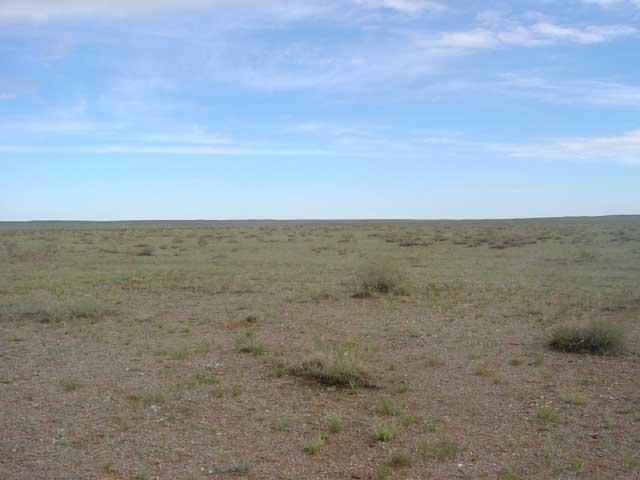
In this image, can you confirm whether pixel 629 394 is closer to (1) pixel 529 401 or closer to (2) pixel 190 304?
(1) pixel 529 401

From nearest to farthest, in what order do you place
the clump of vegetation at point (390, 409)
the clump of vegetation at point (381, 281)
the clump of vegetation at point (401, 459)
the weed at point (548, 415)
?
the clump of vegetation at point (401, 459), the weed at point (548, 415), the clump of vegetation at point (390, 409), the clump of vegetation at point (381, 281)

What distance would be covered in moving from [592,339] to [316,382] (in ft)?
19.4

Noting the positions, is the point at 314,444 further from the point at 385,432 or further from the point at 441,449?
the point at 441,449

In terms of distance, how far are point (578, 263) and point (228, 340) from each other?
73.3 ft

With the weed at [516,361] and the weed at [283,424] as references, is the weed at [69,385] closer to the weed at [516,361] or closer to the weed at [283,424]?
the weed at [283,424]

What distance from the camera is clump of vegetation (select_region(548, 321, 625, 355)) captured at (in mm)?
12672

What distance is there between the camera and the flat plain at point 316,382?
7.45 meters

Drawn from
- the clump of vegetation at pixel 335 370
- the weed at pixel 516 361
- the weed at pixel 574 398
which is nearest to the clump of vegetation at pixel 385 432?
the clump of vegetation at pixel 335 370

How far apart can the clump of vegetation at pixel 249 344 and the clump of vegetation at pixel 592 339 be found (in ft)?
19.7

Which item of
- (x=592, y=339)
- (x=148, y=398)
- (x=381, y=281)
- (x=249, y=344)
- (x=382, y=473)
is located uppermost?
(x=381, y=281)

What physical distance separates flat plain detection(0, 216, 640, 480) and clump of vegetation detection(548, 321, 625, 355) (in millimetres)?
292

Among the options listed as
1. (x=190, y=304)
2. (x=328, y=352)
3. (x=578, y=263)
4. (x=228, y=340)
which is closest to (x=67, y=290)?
(x=190, y=304)

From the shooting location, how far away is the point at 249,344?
43.3ft

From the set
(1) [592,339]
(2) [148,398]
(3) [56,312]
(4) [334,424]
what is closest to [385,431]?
(4) [334,424]
